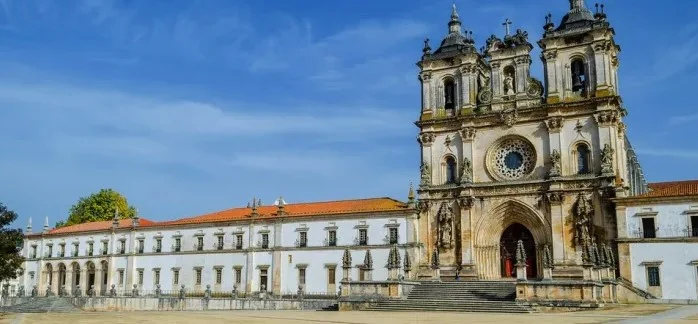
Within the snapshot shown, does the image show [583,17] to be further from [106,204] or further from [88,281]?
[106,204]

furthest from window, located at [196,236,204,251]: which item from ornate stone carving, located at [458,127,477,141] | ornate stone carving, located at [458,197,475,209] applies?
ornate stone carving, located at [458,127,477,141]

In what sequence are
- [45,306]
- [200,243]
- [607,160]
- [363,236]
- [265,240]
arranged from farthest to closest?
[200,243] < [265,240] < [363,236] < [45,306] < [607,160]

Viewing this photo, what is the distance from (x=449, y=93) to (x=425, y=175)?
248 inches

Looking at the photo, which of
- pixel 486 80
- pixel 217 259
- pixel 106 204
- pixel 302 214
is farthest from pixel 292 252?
pixel 106 204

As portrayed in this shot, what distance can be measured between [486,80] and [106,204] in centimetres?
4867

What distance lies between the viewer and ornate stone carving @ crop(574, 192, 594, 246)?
134 feet

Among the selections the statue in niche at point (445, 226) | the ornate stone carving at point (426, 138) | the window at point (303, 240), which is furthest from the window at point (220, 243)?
A: the statue in niche at point (445, 226)

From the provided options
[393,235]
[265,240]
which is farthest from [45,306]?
[393,235]

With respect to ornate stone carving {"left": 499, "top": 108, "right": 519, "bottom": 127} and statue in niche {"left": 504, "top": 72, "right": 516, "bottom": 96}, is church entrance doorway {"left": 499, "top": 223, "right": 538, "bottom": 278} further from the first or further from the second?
statue in niche {"left": 504, "top": 72, "right": 516, "bottom": 96}

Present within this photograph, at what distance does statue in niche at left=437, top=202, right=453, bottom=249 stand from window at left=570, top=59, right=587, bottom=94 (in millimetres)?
11187

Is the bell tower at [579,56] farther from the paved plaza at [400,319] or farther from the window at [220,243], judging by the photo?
the window at [220,243]

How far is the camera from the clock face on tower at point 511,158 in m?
45.0

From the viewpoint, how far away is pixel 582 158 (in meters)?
43.0

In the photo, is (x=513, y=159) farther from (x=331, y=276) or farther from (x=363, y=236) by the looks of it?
(x=331, y=276)
